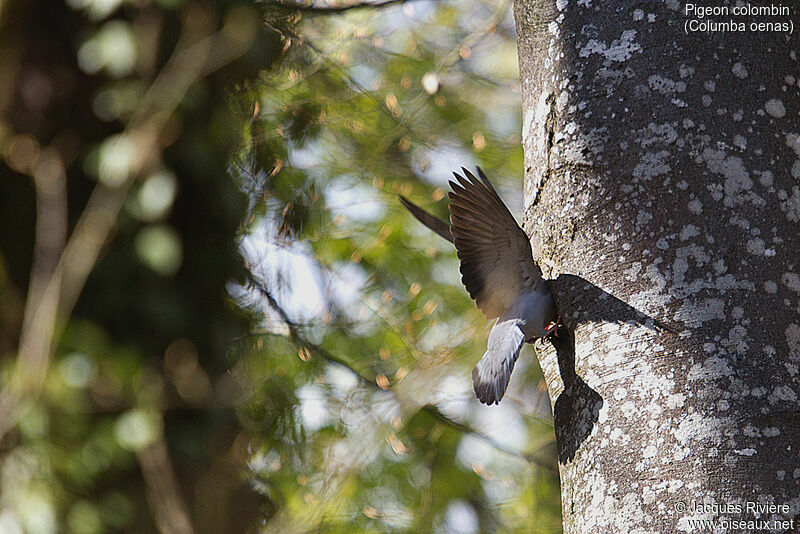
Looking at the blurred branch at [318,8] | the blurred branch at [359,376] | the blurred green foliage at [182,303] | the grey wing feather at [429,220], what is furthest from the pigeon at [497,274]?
the blurred branch at [318,8]

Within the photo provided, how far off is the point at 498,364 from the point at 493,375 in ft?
0.07

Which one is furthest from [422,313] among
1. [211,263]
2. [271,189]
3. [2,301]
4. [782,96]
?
[782,96]

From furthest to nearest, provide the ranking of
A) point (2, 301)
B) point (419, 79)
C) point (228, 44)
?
1. point (419, 79)
2. point (228, 44)
3. point (2, 301)

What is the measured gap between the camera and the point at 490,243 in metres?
1.22

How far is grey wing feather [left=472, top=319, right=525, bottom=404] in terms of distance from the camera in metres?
1.22

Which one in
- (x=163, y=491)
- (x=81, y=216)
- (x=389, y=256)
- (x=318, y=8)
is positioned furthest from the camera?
(x=389, y=256)

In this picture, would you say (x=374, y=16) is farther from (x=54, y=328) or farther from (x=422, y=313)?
(x=54, y=328)

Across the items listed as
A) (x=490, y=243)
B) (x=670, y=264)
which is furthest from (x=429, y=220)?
(x=670, y=264)

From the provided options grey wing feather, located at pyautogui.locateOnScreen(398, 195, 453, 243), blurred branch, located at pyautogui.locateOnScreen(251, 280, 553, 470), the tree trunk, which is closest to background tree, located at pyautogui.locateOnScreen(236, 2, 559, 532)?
blurred branch, located at pyautogui.locateOnScreen(251, 280, 553, 470)

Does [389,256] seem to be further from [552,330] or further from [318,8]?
[552,330]

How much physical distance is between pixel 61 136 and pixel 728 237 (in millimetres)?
1219

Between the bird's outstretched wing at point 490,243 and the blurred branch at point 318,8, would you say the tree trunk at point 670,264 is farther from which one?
the blurred branch at point 318,8

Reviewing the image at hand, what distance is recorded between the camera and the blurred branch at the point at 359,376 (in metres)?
2.40

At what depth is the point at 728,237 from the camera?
3.16 feet
